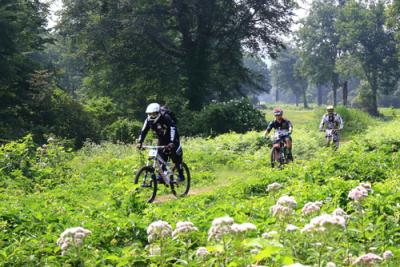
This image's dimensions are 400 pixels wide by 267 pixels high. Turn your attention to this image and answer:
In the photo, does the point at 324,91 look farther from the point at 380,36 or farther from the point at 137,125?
the point at 137,125

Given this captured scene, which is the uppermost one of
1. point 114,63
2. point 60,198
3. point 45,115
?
point 114,63

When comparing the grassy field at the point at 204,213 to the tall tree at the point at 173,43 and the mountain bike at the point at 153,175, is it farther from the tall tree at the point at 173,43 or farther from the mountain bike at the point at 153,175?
the tall tree at the point at 173,43

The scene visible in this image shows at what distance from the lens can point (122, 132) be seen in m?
28.2

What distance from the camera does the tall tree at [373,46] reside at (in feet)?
243

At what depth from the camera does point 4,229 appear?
747 centimetres

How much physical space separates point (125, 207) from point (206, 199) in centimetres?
244

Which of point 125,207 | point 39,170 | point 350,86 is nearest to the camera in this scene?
point 125,207

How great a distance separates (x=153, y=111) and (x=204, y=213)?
4.08 meters

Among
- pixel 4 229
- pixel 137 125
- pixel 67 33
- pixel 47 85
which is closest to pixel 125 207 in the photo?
pixel 4 229

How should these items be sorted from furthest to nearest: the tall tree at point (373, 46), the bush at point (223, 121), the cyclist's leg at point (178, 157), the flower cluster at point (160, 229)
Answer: the tall tree at point (373, 46), the bush at point (223, 121), the cyclist's leg at point (178, 157), the flower cluster at point (160, 229)

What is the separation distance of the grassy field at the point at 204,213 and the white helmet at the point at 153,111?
68.9 inches

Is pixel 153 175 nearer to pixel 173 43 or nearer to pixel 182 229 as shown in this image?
pixel 182 229

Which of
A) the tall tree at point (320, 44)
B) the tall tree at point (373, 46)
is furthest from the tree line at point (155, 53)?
the tall tree at point (320, 44)

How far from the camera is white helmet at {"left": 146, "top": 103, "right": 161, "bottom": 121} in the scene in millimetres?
11688
